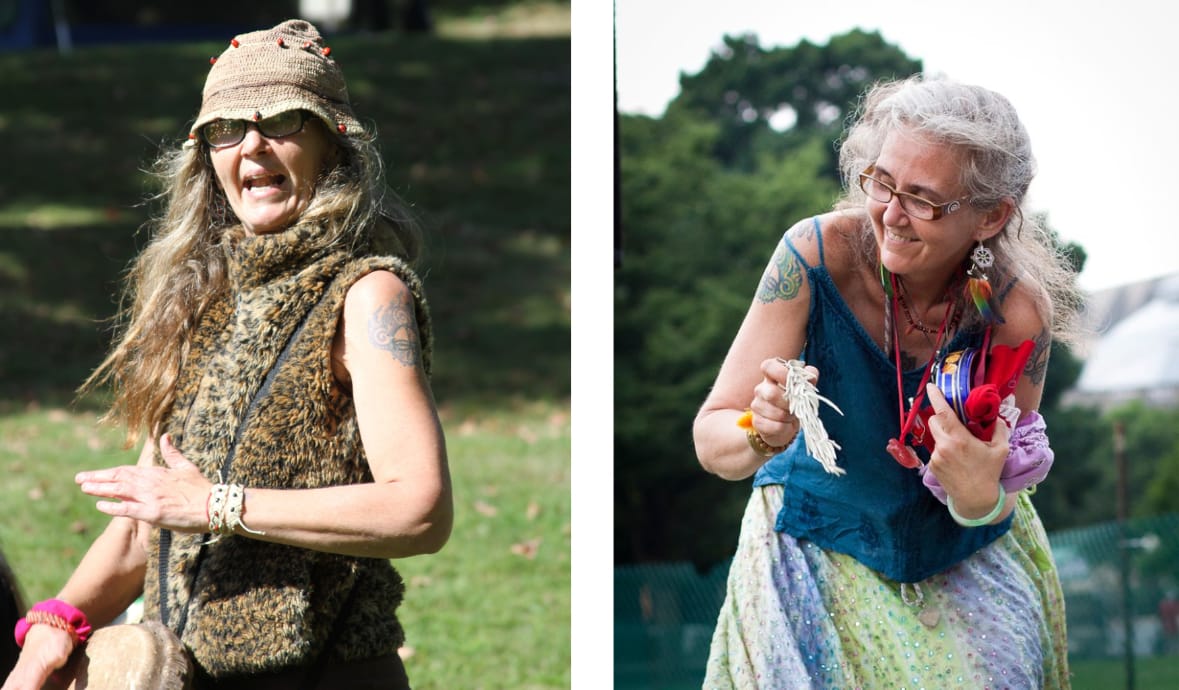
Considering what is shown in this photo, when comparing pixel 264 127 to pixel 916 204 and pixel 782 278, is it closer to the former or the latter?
pixel 782 278

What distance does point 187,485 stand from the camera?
205cm

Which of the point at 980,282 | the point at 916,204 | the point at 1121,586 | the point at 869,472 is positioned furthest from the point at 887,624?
the point at 1121,586

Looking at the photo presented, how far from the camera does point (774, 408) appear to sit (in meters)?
2.26

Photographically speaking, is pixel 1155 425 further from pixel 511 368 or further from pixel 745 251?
pixel 511 368

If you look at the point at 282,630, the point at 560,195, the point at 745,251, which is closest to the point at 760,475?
the point at 282,630

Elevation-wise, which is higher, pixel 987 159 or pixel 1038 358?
pixel 987 159

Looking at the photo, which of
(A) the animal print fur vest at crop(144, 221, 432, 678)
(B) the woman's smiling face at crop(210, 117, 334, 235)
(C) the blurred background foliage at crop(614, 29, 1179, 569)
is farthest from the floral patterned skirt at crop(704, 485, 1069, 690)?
(C) the blurred background foliage at crop(614, 29, 1179, 569)

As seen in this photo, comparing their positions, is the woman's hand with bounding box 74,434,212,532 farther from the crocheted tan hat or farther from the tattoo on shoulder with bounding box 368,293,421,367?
the crocheted tan hat

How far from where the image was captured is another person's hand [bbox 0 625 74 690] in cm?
215

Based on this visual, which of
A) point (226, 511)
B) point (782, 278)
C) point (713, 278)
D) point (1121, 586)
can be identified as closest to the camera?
point (226, 511)

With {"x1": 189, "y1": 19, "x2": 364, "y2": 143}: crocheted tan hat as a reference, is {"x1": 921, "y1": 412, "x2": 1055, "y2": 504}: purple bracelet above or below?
below

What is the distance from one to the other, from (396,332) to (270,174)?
14.7 inches

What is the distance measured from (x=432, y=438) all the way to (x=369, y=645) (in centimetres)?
41

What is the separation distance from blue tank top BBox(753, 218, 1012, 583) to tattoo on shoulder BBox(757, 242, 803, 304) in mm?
18
